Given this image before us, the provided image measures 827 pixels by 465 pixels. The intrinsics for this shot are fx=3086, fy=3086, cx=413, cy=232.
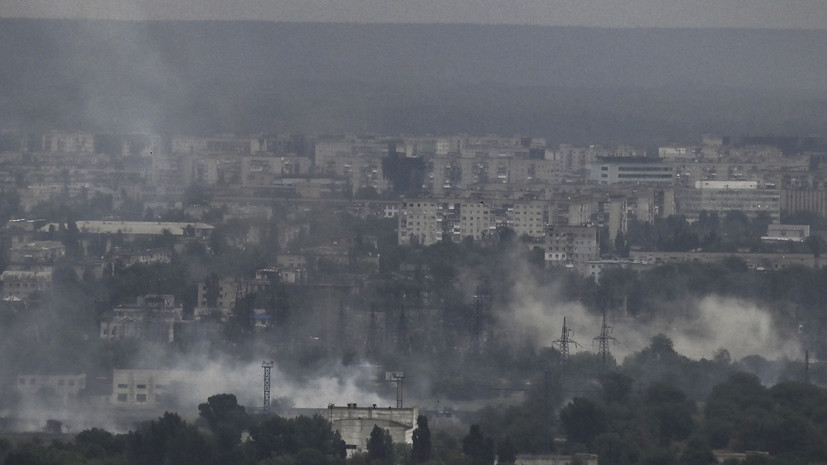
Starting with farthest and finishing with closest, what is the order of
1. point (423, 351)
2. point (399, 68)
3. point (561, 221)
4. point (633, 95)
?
point (633, 95) → point (399, 68) → point (561, 221) → point (423, 351)

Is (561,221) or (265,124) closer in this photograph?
(561,221)

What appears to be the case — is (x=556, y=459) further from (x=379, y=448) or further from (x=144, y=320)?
(x=144, y=320)

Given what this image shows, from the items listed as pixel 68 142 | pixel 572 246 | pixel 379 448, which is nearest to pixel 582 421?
pixel 379 448

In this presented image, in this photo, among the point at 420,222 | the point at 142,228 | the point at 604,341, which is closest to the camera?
the point at 604,341

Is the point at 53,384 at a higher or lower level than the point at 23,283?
lower

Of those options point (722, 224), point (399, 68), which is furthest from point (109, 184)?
point (399, 68)

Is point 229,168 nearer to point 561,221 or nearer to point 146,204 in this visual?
point 146,204

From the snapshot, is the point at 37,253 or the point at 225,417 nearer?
the point at 225,417
